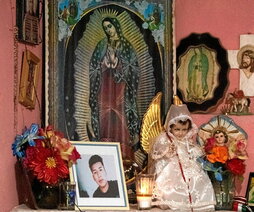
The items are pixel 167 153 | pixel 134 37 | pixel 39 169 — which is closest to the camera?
pixel 39 169

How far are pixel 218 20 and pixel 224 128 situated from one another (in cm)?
47

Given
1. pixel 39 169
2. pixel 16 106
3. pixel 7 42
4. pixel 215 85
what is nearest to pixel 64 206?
pixel 39 169

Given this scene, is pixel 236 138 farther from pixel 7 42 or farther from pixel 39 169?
pixel 7 42

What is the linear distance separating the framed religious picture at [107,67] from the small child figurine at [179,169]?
13 cm

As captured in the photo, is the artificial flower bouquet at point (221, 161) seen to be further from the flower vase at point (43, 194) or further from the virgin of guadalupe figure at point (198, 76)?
the flower vase at point (43, 194)

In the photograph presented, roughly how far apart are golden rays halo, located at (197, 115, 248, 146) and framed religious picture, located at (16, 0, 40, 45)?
2.60 feet

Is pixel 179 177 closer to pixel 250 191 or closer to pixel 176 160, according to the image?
pixel 176 160

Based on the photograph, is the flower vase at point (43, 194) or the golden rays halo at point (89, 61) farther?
the golden rays halo at point (89, 61)

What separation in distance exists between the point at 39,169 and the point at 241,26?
3.56 ft

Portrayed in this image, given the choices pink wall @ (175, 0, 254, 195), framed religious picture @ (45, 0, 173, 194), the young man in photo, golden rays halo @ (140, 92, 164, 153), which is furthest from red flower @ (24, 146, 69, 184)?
pink wall @ (175, 0, 254, 195)

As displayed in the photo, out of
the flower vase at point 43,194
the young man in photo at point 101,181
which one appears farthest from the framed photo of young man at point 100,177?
the flower vase at point 43,194

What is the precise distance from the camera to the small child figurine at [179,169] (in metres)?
2.37

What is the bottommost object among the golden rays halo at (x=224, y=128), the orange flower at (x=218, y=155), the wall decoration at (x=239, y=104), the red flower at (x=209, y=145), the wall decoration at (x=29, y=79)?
the orange flower at (x=218, y=155)

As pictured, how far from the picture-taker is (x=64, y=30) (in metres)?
2.57
